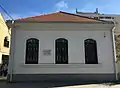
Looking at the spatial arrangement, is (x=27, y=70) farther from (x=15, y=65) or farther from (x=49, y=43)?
(x=49, y=43)

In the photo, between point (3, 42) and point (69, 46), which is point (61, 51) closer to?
point (69, 46)

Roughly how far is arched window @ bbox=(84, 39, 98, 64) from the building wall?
260 mm

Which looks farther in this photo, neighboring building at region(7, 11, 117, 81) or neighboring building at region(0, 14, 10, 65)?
neighboring building at region(0, 14, 10, 65)

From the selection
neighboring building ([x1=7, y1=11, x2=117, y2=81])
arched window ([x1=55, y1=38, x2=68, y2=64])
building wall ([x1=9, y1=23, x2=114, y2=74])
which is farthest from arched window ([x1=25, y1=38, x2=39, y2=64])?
arched window ([x1=55, y1=38, x2=68, y2=64])

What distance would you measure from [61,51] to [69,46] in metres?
0.68

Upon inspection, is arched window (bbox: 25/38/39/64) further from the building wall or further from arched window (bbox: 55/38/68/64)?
arched window (bbox: 55/38/68/64)

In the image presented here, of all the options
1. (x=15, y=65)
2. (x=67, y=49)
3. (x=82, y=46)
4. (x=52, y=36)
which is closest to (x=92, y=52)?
(x=82, y=46)

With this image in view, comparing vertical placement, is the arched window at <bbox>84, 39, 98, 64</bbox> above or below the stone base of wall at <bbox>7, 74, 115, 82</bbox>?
above

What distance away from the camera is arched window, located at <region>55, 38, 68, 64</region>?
39.4 ft

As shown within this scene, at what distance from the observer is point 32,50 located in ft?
39.7

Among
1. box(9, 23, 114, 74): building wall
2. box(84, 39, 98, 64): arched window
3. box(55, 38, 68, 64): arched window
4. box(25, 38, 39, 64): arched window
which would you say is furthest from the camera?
box(84, 39, 98, 64): arched window

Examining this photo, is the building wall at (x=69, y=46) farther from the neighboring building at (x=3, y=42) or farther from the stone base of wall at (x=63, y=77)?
the neighboring building at (x=3, y=42)

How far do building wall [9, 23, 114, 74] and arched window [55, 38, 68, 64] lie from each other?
23 cm

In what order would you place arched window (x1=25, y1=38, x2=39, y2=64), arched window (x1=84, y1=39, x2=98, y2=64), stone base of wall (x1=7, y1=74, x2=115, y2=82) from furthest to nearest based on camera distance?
arched window (x1=84, y1=39, x2=98, y2=64) → arched window (x1=25, y1=38, x2=39, y2=64) → stone base of wall (x1=7, y1=74, x2=115, y2=82)
